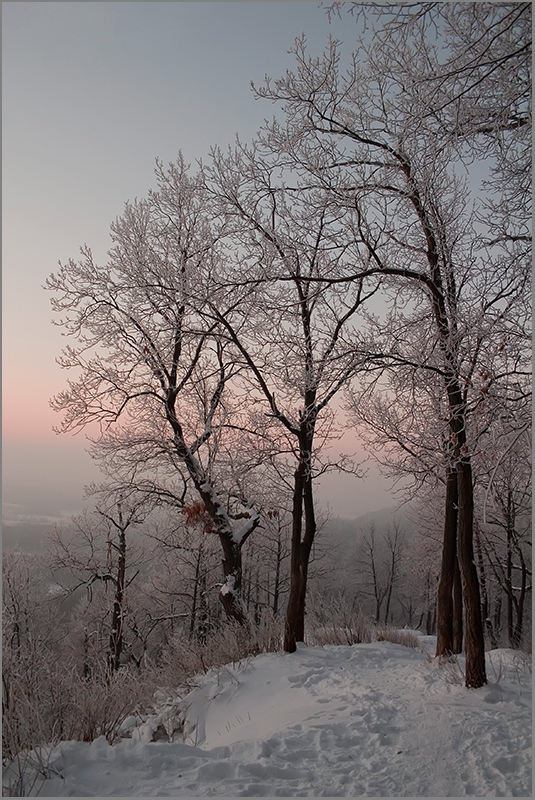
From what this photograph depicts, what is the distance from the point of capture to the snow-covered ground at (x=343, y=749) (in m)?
3.18

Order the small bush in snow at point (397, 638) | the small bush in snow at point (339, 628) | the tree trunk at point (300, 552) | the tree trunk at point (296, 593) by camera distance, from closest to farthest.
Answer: the tree trunk at point (296, 593) → the tree trunk at point (300, 552) → the small bush in snow at point (339, 628) → the small bush in snow at point (397, 638)

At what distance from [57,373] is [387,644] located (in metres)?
7.72

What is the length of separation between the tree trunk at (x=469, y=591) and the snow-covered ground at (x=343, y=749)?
18 cm

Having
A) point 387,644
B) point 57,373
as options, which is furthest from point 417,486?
point 57,373

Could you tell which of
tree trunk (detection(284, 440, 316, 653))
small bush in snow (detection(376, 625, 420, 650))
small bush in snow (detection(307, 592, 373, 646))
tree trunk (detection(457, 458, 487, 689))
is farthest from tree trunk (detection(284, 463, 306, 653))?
tree trunk (detection(457, 458, 487, 689))

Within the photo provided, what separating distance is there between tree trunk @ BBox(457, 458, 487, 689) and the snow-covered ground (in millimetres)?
181

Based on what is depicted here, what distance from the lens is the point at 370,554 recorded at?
30750 mm

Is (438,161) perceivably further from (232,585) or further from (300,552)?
(232,585)

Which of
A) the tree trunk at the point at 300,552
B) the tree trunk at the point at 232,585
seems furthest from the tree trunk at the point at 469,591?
the tree trunk at the point at 232,585

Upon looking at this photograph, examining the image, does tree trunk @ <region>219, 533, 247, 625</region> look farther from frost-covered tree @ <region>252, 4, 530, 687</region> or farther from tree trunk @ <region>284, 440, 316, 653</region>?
frost-covered tree @ <region>252, 4, 530, 687</region>

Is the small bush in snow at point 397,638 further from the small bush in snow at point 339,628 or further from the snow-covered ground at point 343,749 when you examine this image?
the snow-covered ground at point 343,749

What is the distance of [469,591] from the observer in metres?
5.36

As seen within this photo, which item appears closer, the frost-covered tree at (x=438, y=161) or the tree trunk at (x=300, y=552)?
the frost-covered tree at (x=438, y=161)

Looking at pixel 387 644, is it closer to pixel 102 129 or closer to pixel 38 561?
pixel 102 129
